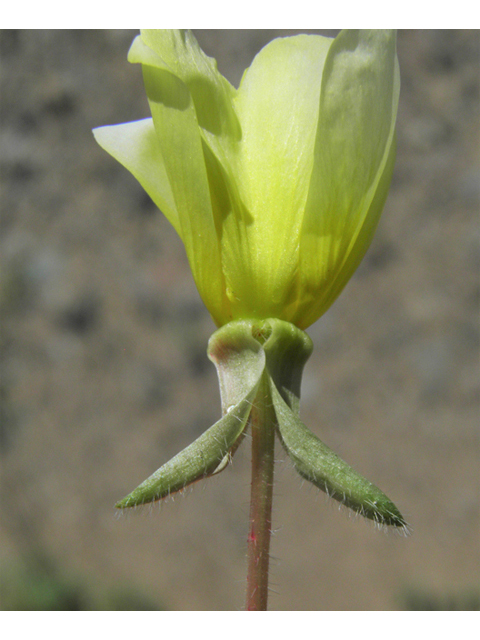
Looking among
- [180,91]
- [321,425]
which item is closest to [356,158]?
[180,91]

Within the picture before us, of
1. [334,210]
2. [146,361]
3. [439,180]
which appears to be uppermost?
[334,210]

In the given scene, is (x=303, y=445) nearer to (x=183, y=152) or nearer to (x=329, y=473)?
(x=329, y=473)

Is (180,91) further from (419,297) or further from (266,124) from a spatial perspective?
(419,297)

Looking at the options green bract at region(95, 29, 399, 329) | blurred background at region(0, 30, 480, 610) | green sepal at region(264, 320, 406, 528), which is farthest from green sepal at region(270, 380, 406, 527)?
blurred background at region(0, 30, 480, 610)

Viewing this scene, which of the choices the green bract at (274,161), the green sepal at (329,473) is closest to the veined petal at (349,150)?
the green bract at (274,161)

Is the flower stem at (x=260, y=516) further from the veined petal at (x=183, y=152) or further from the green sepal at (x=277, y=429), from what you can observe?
the veined petal at (x=183, y=152)
